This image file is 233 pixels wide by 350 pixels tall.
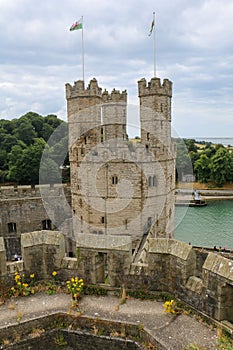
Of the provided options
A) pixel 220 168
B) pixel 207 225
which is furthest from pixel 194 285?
pixel 220 168

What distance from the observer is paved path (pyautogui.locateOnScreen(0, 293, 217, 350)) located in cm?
594

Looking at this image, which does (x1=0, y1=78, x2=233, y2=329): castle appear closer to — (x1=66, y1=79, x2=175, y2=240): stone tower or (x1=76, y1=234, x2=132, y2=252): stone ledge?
(x1=66, y1=79, x2=175, y2=240): stone tower

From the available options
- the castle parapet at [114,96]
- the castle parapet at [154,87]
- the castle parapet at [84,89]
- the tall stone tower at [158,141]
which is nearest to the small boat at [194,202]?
the tall stone tower at [158,141]

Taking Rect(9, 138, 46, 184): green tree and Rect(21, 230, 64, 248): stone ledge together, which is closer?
Rect(21, 230, 64, 248): stone ledge

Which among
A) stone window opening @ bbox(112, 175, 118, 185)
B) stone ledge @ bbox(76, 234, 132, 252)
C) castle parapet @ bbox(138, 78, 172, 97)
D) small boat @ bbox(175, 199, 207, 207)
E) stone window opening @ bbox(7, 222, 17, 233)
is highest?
castle parapet @ bbox(138, 78, 172, 97)

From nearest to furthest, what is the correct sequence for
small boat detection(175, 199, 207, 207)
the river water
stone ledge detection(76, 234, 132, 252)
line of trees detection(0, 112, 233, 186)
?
stone ledge detection(76, 234, 132, 252) < the river water < line of trees detection(0, 112, 233, 186) < small boat detection(175, 199, 207, 207)

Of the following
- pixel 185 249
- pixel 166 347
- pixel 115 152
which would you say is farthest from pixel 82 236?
pixel 115 152

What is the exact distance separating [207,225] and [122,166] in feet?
74.6

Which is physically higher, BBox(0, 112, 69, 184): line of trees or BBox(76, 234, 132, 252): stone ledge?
BBox(0, 112, 69, 184): line of trees

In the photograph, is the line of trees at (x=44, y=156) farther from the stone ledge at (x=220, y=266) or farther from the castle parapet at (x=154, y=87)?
the stone ledge at (x=220, y=266)

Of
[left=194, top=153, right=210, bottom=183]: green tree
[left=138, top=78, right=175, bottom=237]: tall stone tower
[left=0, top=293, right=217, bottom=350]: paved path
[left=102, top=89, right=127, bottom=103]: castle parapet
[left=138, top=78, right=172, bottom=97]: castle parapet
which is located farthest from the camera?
[left=194, top=153, right=210, bottom=183]: green tree

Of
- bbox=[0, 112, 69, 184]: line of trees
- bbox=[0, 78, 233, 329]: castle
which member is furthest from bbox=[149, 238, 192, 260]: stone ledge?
bbox=[0, 112, 69, 184]: line of trees

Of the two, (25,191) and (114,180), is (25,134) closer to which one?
(25,191)

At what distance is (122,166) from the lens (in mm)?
18906
